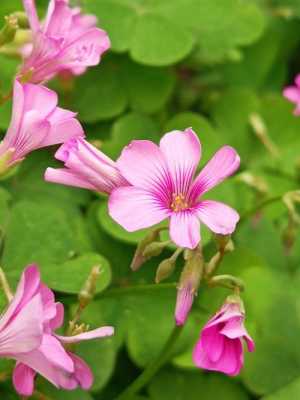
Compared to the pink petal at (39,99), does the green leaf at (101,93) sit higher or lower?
lower

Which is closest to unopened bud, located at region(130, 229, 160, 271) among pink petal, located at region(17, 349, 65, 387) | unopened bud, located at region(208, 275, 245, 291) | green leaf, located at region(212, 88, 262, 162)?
unopened bud, located at region(208, 275, 245, 291)

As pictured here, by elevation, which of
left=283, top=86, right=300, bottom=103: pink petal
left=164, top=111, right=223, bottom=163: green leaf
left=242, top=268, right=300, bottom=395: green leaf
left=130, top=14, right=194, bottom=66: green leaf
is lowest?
left=242, top=268, right=300, bottom=395: green leaf

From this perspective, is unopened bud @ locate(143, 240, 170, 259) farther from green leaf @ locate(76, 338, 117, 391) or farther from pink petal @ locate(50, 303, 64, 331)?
green leaf @ locate(76, 338, 117, 391)

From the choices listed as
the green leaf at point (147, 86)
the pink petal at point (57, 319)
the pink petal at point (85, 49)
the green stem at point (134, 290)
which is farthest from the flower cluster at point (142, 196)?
the green leaf at point (147, 86)

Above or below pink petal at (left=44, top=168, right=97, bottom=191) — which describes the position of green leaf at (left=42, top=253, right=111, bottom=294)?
below

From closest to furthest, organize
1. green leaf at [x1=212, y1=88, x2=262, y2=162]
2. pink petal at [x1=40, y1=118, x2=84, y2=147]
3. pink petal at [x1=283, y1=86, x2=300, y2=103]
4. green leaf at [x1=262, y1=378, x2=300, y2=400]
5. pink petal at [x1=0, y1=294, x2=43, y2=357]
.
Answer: pink petal at [x1=0, y1=294, x2=43, y2=357]
pink petal at [x1=40, y1=118, x2=84, y2=147]
green leaf at [x1=262, y1=378, x2=300, y2=400]
pink petal at [x1=283, y1=86, x2=300, y2=103]
green leaf at [x1=212, y1=88, x2=262, y2=162]

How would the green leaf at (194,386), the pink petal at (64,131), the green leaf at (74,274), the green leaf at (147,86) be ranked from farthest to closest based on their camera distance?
the green leaf at (147,86), the green leaf at (194,386), the green leaf at (74,274), the pink petal at (64,131)

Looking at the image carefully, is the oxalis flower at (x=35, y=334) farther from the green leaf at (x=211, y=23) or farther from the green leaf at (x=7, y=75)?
the green leaf at (x=211, y=23)
